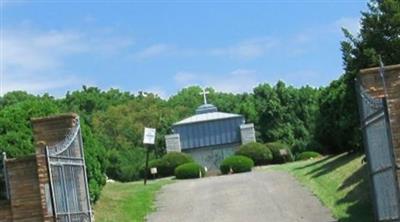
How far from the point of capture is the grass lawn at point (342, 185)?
60.9 feet

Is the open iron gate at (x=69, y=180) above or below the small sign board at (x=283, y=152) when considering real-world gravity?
above

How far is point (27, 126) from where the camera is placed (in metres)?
20.1

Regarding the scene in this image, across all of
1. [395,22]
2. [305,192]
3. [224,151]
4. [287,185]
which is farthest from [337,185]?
[224,151]

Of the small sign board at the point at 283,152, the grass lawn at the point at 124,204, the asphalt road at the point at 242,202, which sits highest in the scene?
the small sign board at the point at 283,152

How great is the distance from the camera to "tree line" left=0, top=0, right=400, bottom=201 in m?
19.4

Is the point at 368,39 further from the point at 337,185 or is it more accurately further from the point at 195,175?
the point at 195,175

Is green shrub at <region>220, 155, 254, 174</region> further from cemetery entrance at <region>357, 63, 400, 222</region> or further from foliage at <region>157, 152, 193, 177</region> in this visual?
cemetery entrance at <region>357, 63, 400, 222</region>

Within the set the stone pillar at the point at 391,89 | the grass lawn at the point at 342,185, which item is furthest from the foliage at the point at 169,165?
the stone pillar at the point at 391,89

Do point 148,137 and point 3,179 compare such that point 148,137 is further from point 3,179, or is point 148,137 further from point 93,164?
point 3,179

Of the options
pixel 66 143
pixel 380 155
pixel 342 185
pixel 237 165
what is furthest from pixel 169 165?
pixel 380 155

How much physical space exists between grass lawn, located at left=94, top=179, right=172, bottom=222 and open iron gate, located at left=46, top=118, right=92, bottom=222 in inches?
265

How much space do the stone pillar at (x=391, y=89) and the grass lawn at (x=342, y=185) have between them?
3.49 metres

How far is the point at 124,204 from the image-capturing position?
24359 mm

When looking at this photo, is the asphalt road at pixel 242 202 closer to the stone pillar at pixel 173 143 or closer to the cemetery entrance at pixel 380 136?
the cemetery entrance at pixel 380 136
